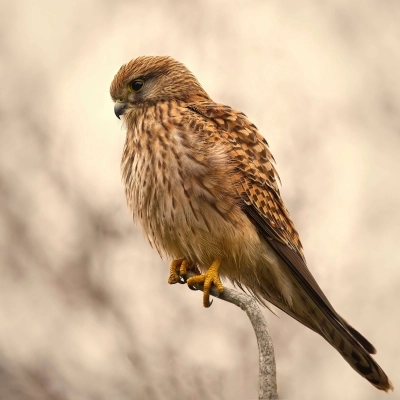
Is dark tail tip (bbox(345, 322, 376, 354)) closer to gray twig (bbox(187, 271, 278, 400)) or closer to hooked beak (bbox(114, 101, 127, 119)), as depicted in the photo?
gray twig (bbox(187, 271, 278, 400))

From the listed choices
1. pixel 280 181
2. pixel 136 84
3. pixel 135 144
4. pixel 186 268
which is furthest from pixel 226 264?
pixel 136 84

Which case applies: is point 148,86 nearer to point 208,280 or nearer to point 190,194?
point 190,194

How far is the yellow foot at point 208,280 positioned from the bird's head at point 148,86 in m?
0.87

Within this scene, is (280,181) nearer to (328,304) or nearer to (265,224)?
(265,224)

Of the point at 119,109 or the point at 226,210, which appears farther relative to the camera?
the point at 119,109

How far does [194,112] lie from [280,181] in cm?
49

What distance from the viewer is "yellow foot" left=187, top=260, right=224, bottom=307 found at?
268 centimetres

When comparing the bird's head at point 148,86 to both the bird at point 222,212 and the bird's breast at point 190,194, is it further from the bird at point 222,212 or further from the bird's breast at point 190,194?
the bird's breast at point 190,194

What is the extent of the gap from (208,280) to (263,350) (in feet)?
2.95

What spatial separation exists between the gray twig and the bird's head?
4.26ft

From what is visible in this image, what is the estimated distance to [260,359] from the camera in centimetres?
180

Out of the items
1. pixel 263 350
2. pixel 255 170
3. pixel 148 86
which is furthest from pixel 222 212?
pixel 263 350

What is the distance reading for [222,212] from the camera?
9.16ft

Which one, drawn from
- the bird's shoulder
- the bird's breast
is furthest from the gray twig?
the bird's shoulder
